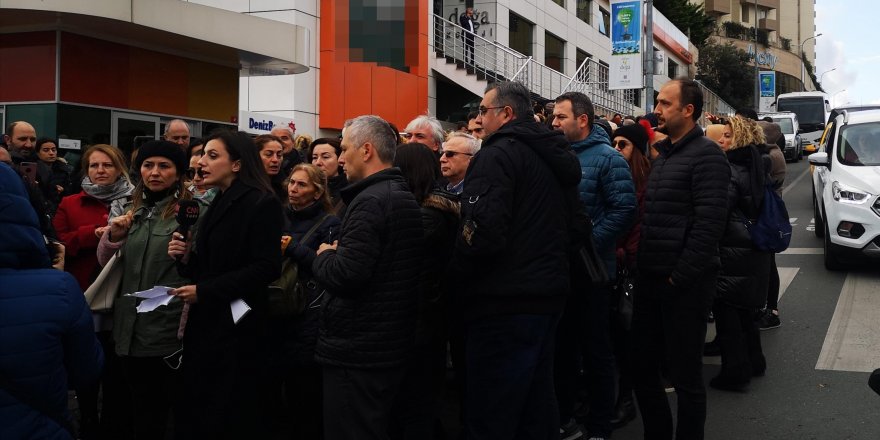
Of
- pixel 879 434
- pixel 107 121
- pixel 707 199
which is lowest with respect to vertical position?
pixel 879 434

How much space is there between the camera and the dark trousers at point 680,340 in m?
4.18

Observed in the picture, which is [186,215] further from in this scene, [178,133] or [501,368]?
[178,133]

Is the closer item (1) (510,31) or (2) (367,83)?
(2) (367,83)

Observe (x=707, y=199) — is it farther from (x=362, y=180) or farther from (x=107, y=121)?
(x=107, y=121)

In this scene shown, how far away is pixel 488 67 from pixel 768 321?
16208 mm

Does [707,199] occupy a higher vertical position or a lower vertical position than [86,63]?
lower

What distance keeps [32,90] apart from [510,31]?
1723 centimetres

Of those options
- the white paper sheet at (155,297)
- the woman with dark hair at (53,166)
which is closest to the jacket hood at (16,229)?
the white paper sheet at (155,297)

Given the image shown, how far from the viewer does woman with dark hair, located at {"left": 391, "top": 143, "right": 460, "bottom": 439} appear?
3.74m

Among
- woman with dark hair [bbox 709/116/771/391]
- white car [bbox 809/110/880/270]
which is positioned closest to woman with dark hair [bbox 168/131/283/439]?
woman with dark hair [bbox 709/116/771/391]

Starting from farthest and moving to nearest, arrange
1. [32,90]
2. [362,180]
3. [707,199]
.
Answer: [32,90] < [707,199] < [362,180]

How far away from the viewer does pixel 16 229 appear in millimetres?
2566

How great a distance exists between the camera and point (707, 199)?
13.5 ft

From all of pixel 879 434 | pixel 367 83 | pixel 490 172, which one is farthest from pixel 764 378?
pixel 367 83
